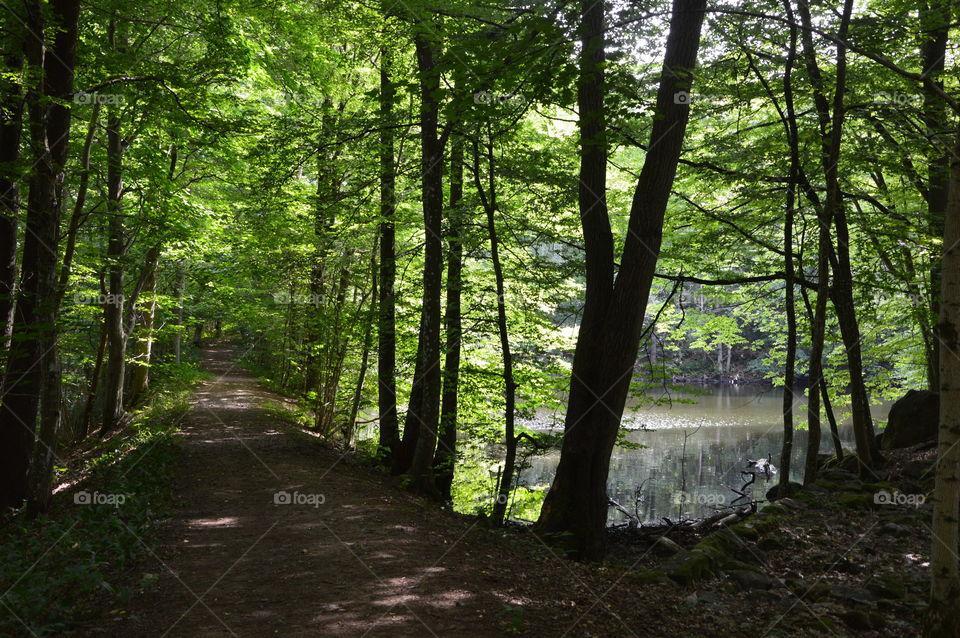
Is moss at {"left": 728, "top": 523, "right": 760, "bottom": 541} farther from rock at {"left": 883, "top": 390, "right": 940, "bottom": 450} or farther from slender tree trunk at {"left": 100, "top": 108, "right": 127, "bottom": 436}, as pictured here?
slender tree trunk at {"left": 100, "top": 108, "right": 127, "bottom": 436}

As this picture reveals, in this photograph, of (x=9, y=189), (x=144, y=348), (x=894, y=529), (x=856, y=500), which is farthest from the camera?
(x=144, y=348)

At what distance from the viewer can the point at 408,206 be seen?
12375 millimetres

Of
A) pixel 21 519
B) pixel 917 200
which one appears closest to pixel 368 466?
pixel 21 519

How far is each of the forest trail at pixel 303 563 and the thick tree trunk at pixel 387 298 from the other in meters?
1.31

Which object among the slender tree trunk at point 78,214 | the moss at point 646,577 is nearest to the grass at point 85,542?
the slender tree trunk at point 78,214

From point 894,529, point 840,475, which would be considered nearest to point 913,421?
point 840,475

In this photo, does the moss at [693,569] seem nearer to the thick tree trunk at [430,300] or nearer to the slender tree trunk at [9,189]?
the thick tree trunk at [430,300]

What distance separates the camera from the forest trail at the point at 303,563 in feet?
13.0

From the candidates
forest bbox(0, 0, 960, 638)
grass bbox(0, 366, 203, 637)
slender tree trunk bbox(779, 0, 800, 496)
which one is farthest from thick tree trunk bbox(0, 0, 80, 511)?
slender tree trunk bbox(779, 0, 800, 496)

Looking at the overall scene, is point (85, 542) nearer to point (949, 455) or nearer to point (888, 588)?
point (949, 455)

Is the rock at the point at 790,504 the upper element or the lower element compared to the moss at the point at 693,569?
lower

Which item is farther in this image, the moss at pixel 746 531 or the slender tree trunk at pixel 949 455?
the moss at pixel 746 531

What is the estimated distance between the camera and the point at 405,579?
15.6 ft

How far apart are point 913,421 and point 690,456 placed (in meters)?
8.55
